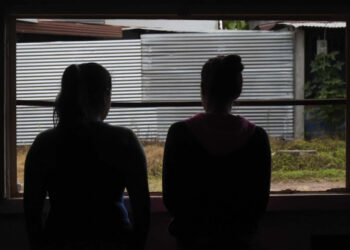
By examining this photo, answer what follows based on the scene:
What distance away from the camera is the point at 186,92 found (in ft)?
8.90

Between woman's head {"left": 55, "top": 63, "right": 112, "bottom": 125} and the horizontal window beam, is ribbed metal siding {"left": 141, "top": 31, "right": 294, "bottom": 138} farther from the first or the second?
woman's head {"left": 55, "top": 63, "right": 112, "bottom": 125}

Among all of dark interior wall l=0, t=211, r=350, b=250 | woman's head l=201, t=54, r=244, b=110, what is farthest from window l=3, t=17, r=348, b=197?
woman's head l=201, t=54, r=244, b=110

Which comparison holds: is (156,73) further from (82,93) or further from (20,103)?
(82,93)

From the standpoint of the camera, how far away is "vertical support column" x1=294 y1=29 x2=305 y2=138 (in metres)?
2.75

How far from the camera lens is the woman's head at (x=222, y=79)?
1.79 meters

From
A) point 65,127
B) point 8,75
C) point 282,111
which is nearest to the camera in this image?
point 65,127

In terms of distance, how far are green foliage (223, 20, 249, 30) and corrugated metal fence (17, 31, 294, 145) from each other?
4 cm

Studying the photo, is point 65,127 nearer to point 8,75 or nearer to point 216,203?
point 216,203

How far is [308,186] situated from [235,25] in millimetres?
1020

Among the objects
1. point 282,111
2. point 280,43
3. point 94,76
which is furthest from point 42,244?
point 280,43

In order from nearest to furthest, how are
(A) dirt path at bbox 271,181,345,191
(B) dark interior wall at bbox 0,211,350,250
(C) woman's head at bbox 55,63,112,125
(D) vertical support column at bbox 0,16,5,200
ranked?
1. (C) woman's head at bbox 55,63,112,125
2. (D) vertical support column at bbox 0,16,5,200
3. (B) dark interior wall at bbox 0,211,350,250
4. (A) dirt path at bbox 271,181,345,191

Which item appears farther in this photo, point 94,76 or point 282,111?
point 282,111

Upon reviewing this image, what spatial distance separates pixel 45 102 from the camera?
2.66 metres

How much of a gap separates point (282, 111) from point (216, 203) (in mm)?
1142
